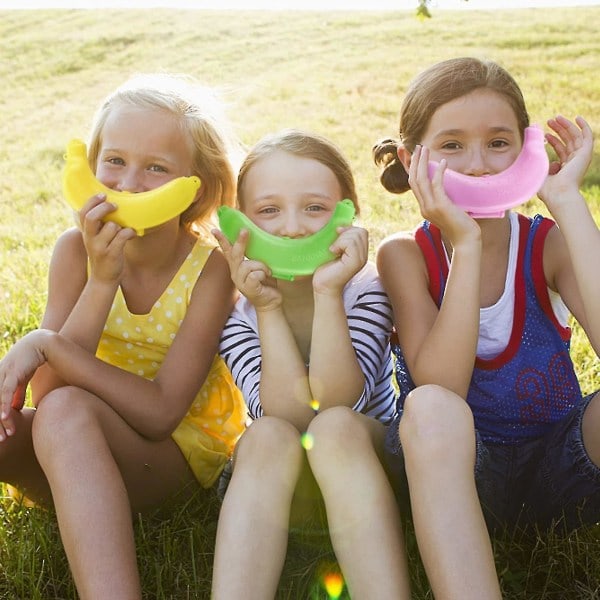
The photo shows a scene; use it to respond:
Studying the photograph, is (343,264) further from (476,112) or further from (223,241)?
(476,112)

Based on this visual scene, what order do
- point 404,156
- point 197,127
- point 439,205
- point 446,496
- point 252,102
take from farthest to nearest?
point 252,102, point 197,127, point 404,156, point 439,205, point 446,496

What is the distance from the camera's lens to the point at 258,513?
80.3 inches

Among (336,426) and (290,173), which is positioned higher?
(290,173)

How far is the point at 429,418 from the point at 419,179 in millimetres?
687

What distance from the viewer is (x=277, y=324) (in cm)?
235

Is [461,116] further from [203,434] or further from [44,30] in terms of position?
[44,30]

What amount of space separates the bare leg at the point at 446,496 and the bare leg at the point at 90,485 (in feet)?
2.39

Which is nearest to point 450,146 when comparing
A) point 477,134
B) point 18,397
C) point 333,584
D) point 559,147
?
point 477,134

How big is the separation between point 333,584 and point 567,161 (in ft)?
4.50

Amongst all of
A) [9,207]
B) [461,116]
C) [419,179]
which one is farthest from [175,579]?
[9,207]

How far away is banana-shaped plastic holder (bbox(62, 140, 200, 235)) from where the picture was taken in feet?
7.82

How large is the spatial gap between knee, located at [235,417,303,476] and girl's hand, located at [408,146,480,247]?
0.68m

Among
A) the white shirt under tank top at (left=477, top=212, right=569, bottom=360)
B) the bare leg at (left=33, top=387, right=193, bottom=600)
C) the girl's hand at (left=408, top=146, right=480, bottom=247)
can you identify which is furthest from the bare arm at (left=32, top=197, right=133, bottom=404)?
the white shirt under tank top at (left=477, top=212, right=569, bottom=360)

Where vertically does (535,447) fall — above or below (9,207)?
above
